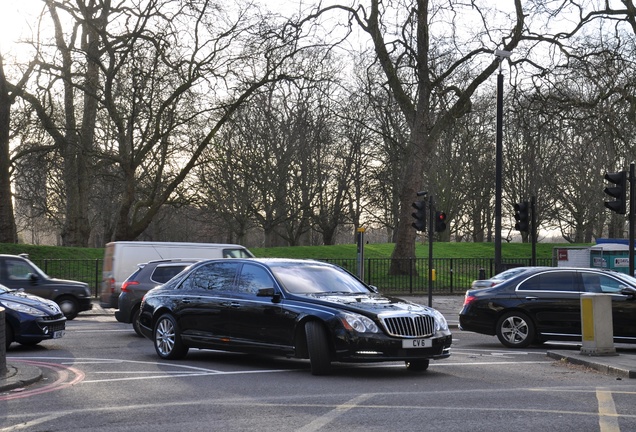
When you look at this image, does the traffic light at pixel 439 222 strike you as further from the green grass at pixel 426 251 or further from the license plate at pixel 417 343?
the green grass at pixel 426 251

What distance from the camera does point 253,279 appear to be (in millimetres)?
13273

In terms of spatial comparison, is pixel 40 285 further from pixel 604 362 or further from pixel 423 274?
pixel 423 274

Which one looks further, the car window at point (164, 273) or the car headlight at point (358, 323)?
the car window at point (164, 273)

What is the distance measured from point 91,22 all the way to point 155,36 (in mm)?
2490

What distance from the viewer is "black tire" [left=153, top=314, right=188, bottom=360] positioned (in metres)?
13.9

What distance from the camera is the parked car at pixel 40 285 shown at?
72.8 ft

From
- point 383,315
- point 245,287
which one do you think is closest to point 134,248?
point 245,287

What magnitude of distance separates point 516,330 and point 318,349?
6.38 metres

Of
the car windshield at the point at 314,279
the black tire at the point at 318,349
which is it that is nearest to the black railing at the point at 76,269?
the car windshield at the point at 314,279

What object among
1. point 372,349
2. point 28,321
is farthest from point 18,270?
point 372,349

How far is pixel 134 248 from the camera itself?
2453 centimetres

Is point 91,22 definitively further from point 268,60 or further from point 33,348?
point 33,348

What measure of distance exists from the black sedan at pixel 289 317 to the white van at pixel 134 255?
8845mm

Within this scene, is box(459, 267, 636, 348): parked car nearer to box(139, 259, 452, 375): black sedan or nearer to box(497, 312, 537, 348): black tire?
box(497, 312, 537, 348): black tire
